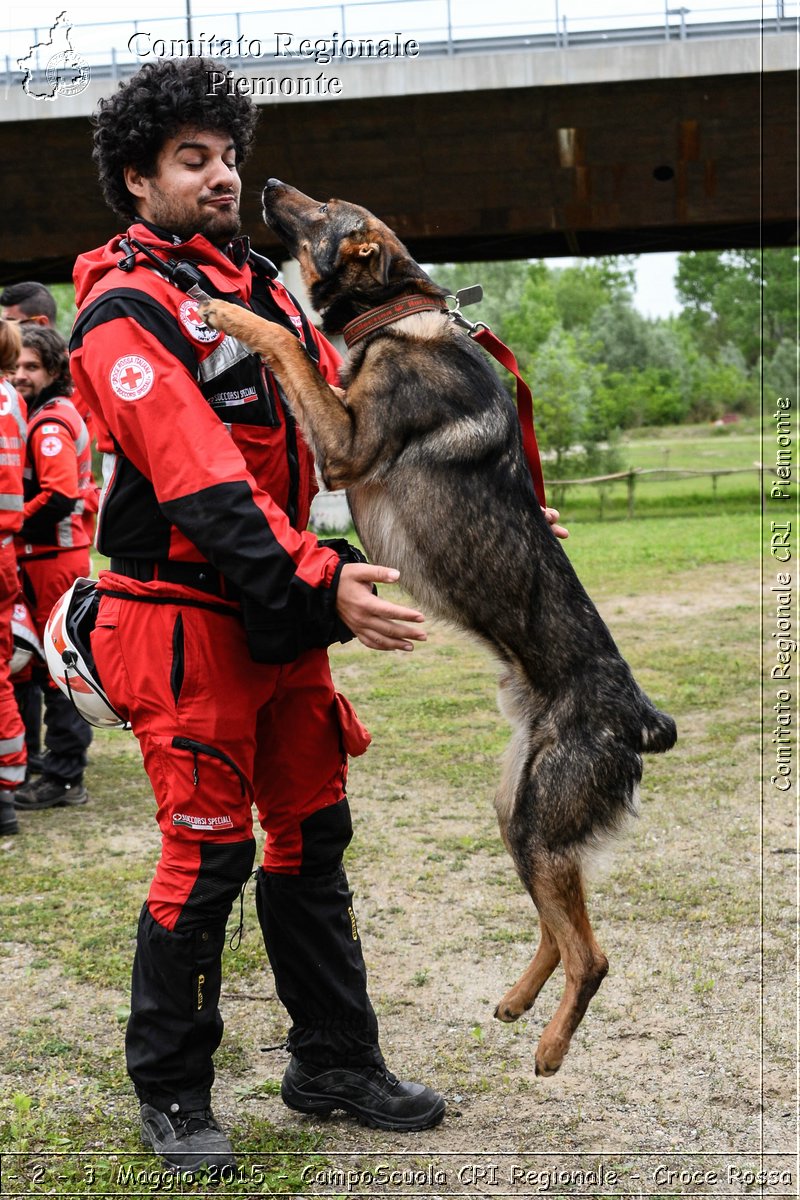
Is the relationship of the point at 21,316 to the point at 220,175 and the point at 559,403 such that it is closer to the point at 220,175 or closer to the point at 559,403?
the point at 220,175

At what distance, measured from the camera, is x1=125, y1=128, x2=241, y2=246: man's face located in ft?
9.69

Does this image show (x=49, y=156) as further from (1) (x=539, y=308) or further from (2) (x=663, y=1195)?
(1) (x=539, y=308)

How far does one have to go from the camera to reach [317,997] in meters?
3.36

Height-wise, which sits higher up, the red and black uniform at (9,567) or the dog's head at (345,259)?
the dog's head at (345,259)

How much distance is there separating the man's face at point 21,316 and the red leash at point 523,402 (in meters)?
4.40

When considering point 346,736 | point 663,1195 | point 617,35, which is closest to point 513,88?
point 617,35

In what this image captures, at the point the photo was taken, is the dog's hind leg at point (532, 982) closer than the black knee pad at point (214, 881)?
No

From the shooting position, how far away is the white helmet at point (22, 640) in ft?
20.7

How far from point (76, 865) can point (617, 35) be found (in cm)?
1140

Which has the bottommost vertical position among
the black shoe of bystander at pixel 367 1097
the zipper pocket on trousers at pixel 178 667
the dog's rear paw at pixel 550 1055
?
the black shoe of bystander at pixel 367 1097

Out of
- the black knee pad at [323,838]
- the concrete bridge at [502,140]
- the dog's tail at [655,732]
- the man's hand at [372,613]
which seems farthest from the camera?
the concrete bridge at [502,140]

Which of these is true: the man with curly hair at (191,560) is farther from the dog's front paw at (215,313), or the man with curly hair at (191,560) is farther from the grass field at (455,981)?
the grass field at (455,981)

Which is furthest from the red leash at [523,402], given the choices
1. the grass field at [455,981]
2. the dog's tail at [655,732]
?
the dog's tail at [655,732]

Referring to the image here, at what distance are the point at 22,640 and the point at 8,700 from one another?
0.39m
